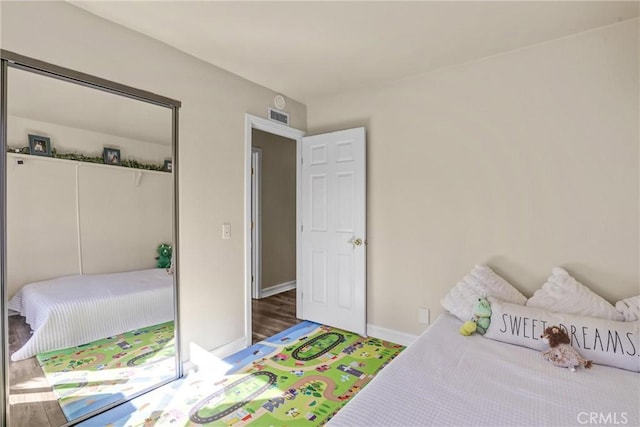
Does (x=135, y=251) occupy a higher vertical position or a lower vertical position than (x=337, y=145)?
lower

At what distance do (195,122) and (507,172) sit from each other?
2.39 metres

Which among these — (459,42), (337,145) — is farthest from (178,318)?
(459,42)

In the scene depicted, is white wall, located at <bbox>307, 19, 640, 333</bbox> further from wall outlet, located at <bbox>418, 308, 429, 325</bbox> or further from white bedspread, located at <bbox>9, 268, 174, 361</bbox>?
white bedspread, located at <bbox>9, 268, 174, 361</bbox>

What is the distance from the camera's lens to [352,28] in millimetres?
2113

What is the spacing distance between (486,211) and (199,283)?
2.30 metres

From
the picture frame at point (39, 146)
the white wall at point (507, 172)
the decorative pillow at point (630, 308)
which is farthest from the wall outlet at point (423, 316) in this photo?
the picture frame at point (39, 146)

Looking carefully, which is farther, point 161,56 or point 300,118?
point 300,118

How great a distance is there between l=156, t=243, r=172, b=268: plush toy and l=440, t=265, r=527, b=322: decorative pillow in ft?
6.69

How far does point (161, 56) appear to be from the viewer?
230cm

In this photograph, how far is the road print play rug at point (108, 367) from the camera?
6.18 ft

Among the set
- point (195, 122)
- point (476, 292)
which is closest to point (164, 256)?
point (195, 122)

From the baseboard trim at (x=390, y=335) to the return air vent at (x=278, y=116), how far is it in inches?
85.5

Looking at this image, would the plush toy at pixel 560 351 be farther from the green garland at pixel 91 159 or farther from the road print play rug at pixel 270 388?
the green garland at pixel 91 159

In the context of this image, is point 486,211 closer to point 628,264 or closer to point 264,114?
point 628,264
